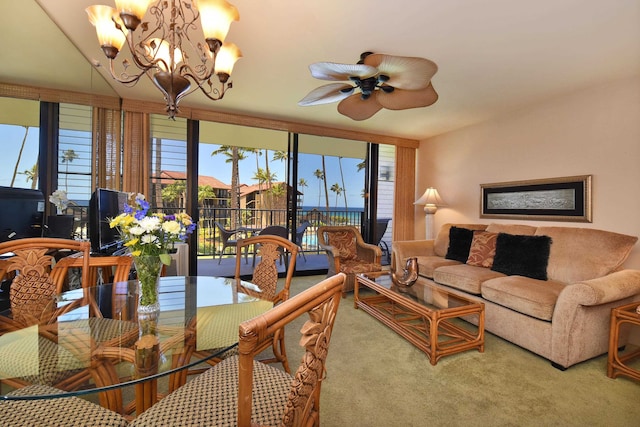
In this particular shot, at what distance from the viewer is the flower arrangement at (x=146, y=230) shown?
1.24m

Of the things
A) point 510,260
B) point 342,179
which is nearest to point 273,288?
point 510,260

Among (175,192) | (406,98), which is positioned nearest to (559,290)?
(406,98)

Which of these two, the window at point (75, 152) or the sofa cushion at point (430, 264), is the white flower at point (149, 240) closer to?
the window at point (75, 152)

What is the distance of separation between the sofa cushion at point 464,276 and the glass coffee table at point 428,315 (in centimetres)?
29

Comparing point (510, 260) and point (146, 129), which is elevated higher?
point (146, 129)

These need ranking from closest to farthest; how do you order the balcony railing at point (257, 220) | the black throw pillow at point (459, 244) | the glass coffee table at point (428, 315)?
the glass coffee table at point (428, 315) → the black throw pillow at point (459, 244) → the balcony railing at point (257, 220)

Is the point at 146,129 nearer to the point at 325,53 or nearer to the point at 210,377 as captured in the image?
the point at 325,53

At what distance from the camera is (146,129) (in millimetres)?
3613

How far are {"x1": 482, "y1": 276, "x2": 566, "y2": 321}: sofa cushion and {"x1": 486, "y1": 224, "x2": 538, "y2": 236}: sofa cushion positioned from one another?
67 centimetres

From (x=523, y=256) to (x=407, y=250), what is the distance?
132 cm

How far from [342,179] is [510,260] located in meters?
2.86

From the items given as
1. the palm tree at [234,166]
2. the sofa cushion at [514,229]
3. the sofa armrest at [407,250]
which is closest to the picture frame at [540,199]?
the sofa cushion at [514,229]

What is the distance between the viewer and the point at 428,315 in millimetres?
2104

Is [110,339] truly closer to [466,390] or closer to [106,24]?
[106,24]
